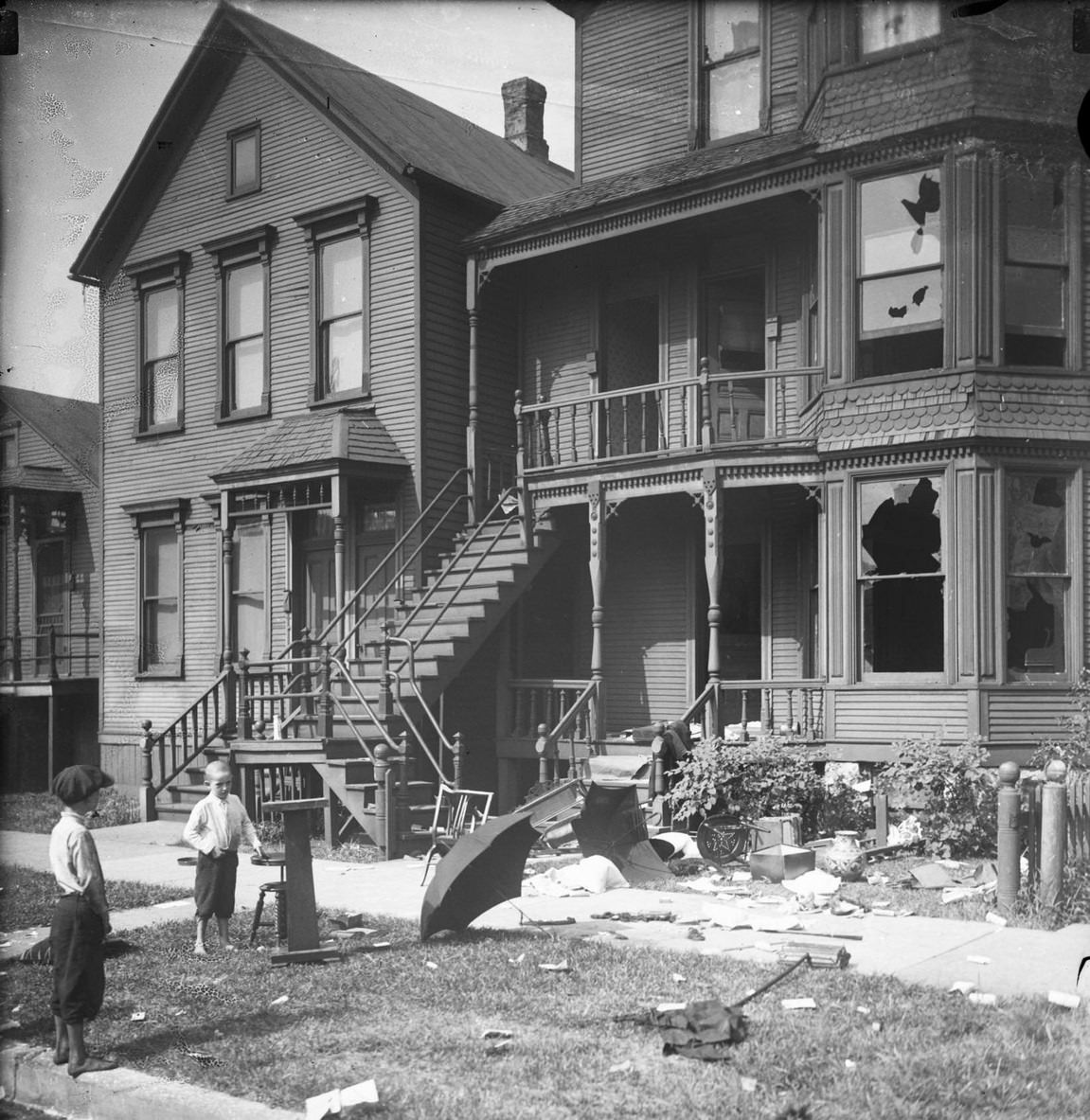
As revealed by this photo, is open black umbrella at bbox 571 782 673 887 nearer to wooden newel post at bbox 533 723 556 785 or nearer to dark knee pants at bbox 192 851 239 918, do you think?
wooden newel post at bbox 533 723 556 785

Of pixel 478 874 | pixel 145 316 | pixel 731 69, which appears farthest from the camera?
pixel 145 316

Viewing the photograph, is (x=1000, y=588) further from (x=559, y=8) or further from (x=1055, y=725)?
(x=559, y=8)

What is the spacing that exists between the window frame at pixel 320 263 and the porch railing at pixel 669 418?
2617 mm

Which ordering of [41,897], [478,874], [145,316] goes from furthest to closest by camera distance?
[145,316] → [41,897] → [478,874]

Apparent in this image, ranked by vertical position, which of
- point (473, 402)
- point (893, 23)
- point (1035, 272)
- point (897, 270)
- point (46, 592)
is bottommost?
point (46, 592)

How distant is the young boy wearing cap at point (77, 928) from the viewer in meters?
6.70

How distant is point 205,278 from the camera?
2155 centimetres

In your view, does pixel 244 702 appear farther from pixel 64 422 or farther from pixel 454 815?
pixel 64 422

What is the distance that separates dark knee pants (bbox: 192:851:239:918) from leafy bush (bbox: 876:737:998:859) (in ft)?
21.2

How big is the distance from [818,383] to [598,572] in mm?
3629

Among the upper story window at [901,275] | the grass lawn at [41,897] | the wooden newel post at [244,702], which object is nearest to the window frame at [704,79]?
the upper story window at [901,275]

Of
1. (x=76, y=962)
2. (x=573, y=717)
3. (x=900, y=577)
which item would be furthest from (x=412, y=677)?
(x=76, y=962)

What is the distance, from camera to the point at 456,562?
17.5 m

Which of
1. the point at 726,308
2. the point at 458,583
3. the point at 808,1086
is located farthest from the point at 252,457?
the point at 808,1086
